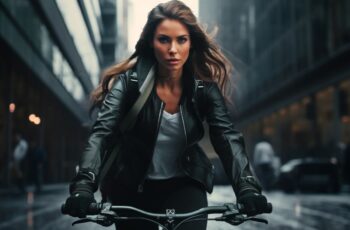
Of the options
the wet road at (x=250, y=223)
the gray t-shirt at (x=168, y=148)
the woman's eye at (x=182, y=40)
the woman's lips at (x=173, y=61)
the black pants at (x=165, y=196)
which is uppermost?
the woman's eye at (x=182, y=40)

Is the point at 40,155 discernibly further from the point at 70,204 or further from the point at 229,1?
the point at 229,1

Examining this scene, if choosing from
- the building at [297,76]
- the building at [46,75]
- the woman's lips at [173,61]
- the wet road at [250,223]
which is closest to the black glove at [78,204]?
the woman's lips at [173,61]

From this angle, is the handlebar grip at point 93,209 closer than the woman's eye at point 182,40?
Yes

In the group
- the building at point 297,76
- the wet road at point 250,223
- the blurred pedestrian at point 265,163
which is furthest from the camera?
the building at point 297,76

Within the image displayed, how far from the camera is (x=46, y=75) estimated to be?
30.0 m

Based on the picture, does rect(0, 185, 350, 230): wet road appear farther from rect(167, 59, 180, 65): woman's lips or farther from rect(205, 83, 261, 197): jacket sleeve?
rect(167, 59, 180, 65): woman's lips

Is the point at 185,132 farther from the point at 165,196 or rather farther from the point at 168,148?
the point at 165,196

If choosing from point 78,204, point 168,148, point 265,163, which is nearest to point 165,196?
point 168,148

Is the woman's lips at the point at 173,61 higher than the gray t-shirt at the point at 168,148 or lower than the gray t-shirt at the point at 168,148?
higher

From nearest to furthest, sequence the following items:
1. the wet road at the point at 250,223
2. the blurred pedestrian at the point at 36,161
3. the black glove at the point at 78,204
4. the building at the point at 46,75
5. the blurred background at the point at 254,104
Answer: the black glove at the point at 78,204 < the wet road at the point at 250,223 < the blurred background at the point at 254,104 < the blurred pedestrian at the point at 36,161 < the building at the point at 46,75

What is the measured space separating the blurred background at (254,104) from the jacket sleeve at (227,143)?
0.16 meters

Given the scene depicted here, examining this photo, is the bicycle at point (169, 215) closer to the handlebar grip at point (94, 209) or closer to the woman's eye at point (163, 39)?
the handlebar grip at point (94, 209)

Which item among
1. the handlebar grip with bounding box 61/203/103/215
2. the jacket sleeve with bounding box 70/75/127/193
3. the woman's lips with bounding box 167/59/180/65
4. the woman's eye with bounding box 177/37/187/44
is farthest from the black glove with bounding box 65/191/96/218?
the woman's eye with bounding box 177/37/187/44

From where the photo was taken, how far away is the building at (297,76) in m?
35.4
